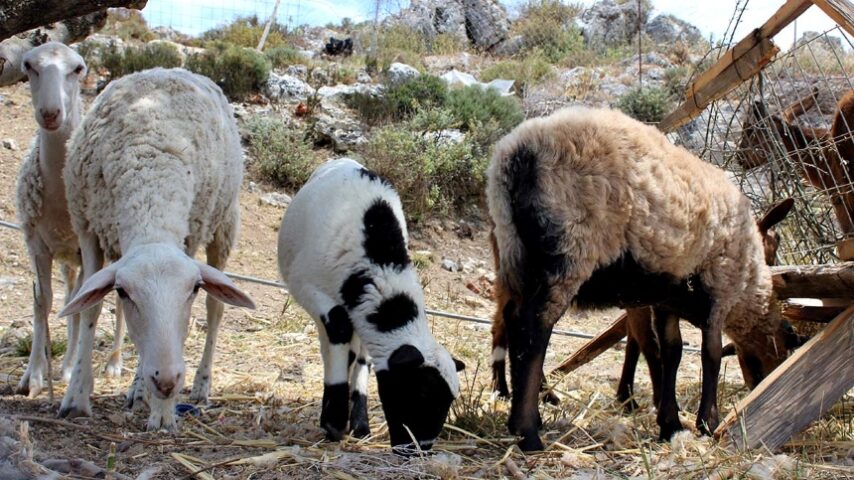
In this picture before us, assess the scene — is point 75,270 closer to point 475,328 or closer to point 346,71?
point 475,328

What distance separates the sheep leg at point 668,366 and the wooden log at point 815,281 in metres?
0.82

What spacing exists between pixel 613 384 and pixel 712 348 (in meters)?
1.96

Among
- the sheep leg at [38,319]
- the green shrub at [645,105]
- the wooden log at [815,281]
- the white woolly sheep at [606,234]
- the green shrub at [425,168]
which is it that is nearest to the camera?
the white woolly sheep at [606,234]

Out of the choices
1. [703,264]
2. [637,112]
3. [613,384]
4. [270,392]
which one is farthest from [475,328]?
[637,112]

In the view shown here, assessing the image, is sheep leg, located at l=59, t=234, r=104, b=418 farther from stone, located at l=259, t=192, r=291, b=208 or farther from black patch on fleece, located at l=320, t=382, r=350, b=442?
stone, located at l=259, t=192, r=291, b=208

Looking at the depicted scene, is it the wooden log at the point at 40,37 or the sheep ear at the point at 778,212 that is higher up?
the wooden log at the point at 40,37

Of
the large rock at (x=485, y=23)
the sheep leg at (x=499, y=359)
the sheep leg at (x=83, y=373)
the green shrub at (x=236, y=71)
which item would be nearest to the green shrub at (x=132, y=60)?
the green shrub at (x=236, y=71)

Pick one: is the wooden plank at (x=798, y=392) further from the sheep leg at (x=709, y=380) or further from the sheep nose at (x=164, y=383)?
the sheep nose at (x=164, y=383)

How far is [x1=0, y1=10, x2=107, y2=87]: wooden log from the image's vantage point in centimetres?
652

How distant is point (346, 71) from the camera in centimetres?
1859

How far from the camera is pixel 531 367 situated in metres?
4.32

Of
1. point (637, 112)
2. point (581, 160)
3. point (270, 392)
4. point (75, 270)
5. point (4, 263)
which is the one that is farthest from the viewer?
point (637, 112)

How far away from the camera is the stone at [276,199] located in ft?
40.8

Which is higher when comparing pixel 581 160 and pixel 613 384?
pixel 581 160
